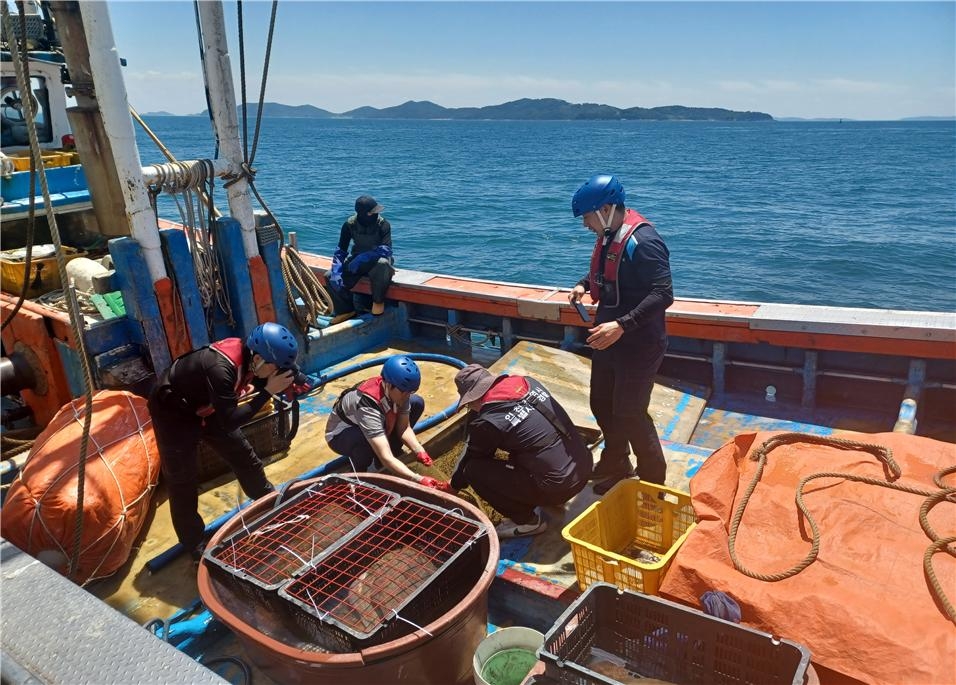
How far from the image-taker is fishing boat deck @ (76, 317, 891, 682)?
11.5 ft

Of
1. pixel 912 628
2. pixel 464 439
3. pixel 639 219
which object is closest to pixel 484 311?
pixel 464 439

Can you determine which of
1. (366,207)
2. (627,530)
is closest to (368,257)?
(366,207)

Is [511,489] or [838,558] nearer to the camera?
[838,558]

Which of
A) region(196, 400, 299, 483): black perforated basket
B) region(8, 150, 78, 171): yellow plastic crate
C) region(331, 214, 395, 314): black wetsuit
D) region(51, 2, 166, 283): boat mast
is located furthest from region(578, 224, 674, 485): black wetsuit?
region(8, 150, 78, 171): yellow plastic crate

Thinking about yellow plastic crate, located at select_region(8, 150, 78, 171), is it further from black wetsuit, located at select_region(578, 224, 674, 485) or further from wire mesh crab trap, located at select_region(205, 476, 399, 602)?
black wetsuit, located at select_region(578, 224, 674, 485)

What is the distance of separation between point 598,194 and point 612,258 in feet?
1.21

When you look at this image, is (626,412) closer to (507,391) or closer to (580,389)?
(507,391)

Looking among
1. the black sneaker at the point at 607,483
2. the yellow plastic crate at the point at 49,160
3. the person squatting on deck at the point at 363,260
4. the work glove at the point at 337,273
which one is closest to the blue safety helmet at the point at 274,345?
the black sneaker at the point at 607,483

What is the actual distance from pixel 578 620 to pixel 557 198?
3373 cm

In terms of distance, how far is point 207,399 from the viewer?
3.57 m

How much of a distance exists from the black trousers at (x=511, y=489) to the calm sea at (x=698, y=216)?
1533 cm

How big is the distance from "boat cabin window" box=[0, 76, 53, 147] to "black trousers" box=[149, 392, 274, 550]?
253 inches

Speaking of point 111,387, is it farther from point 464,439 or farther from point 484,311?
point 484,311

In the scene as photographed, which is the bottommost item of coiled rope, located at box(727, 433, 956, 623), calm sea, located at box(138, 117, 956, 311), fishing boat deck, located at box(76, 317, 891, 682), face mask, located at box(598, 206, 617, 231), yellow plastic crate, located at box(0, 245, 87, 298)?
calm sea, located at box(138, 117, 956, 311)
